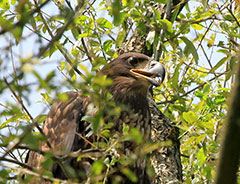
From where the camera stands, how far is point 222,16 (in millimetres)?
4520

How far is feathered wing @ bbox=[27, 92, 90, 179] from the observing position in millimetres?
4023

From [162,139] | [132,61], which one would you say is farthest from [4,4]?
[162,139]

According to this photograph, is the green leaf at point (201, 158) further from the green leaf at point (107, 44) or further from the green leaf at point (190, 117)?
the green leaf at point (107, 44)

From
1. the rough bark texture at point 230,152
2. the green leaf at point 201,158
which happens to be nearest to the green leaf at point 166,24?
the green leaf at point 201,158

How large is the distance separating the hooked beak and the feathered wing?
65 cm

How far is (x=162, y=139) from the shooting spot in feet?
14.3

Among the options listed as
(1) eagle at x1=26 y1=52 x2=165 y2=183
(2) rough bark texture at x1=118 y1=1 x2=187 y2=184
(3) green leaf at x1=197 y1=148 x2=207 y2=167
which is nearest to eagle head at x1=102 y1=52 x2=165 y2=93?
(1) eagle at x1=26 y1=52 x2=165 y2=183

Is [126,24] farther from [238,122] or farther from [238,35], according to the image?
[238,122]

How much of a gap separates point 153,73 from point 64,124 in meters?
1.01

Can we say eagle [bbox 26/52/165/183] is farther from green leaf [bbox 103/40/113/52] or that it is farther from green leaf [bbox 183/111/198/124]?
green leaf [bbox 183/111/198/124]

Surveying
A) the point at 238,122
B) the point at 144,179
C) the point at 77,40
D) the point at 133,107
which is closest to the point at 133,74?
the point at 133,107

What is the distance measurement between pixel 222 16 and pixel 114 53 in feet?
4.02

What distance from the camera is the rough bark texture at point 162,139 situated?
414cm

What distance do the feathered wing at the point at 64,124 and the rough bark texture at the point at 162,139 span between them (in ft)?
2.58
